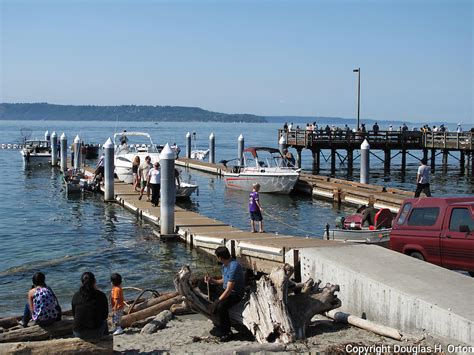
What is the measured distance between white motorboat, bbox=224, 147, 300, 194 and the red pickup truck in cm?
2076

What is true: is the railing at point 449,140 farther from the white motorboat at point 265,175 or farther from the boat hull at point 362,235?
the boat hull at point 362,235

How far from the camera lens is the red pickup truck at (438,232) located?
12.1 meters

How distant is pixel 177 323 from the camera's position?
1136 cm

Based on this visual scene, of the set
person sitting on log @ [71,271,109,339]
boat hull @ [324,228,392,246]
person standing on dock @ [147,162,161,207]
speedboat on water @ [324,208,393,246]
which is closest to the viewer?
person sitting on log @ [71,271,109,339]

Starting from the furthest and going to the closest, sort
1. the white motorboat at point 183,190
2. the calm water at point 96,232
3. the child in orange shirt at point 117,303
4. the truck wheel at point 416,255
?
the white motorboat at point 183,190, the calm water at point 96,232, the truck wheel at point 416,255, the child in orange shirt at point 117,303

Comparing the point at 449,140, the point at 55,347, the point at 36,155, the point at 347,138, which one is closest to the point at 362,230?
the point at 55,347

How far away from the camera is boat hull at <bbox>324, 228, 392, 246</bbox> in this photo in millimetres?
16250

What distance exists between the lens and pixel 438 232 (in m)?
12.5

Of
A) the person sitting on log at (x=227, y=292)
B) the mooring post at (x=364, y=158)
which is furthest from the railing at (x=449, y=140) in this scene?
the person sitting on log at (x=227, y=292)

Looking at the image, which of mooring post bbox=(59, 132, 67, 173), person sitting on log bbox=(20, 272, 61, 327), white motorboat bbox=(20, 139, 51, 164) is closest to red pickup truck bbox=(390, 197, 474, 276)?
person sitting on log bbox=(20, 272, 61, 327)

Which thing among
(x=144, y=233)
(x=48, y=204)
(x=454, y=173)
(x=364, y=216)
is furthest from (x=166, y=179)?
(x=454, y=173)

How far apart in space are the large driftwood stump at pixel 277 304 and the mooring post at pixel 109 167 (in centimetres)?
Result: 1852

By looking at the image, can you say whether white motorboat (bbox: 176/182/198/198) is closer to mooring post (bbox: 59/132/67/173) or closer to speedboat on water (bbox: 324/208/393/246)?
speedboat on water (bbox: 324/208/393/246)

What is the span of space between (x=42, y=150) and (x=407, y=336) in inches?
1995
